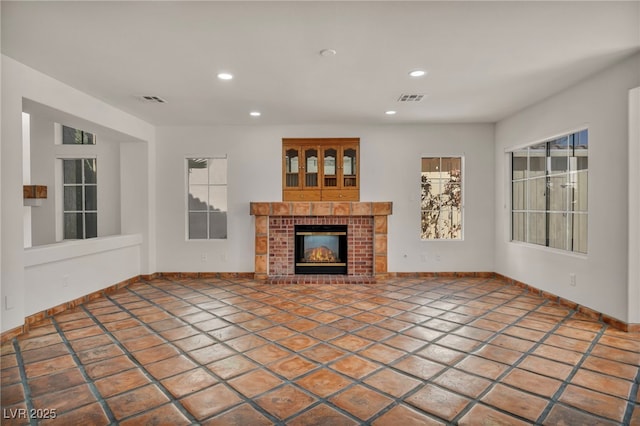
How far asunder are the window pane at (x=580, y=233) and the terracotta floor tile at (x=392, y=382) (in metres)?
2.91

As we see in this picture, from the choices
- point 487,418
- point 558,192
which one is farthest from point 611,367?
point 558,192

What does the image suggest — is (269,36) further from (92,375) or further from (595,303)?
(595,303)

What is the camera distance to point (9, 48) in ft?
9.24

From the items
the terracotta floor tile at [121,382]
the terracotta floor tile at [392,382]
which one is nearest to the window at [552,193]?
the terracotta floor tile at [392,382]

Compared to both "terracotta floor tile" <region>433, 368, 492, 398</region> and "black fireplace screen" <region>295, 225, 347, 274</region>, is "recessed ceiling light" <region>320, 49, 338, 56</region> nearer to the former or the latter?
"terracotta floor tile" <region>433, 368, 492, 398</region>

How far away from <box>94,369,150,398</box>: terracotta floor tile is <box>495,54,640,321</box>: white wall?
4.16 meters

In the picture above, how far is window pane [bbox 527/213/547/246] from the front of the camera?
4.50m

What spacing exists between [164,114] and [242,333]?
3432 mm

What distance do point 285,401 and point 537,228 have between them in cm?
425

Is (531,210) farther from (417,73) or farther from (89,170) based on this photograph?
(89,170)

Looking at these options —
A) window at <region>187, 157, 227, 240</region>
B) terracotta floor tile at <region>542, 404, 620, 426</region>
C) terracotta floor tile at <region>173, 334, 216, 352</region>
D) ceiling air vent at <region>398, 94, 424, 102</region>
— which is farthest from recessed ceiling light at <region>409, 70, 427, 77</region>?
Answer: window at <region>187, 157, 227, 240</region>

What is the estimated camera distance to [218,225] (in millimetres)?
5934

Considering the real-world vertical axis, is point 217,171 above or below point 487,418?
above

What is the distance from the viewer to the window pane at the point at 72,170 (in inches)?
223
